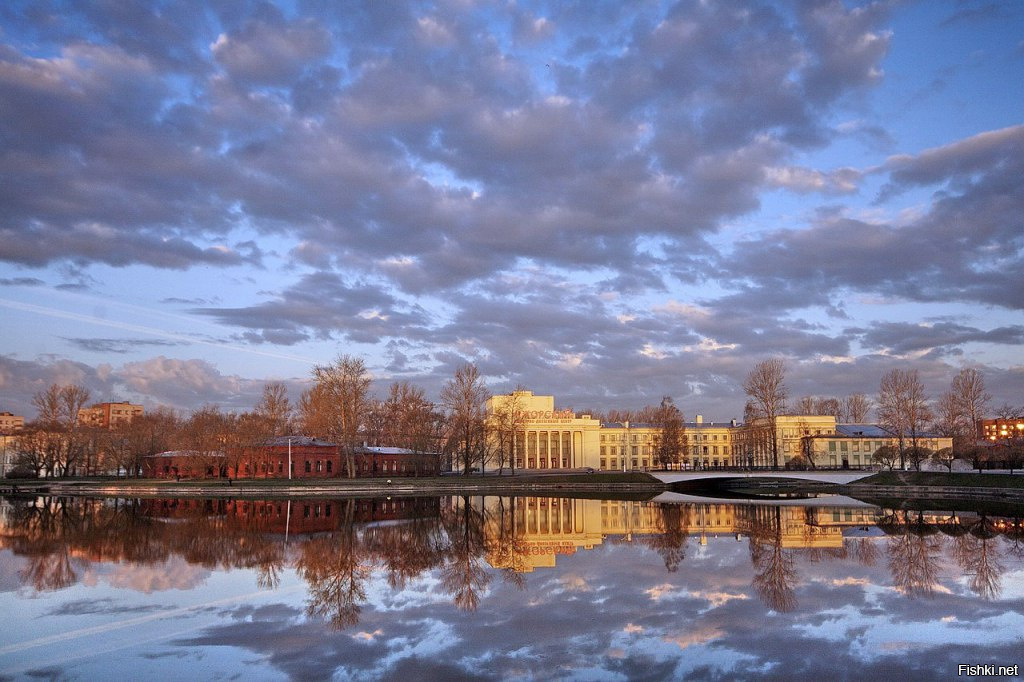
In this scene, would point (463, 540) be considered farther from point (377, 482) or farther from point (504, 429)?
point (504, 429)

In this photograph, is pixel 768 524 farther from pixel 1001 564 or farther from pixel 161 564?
pixel 161 564

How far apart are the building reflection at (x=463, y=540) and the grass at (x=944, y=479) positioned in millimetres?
18115

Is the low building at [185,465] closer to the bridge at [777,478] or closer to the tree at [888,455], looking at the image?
the bridge at [777,478]

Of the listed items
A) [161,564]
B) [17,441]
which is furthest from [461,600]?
[17,441]

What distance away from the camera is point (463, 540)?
3559cm

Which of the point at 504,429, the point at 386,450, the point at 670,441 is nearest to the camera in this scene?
the point at 504,429

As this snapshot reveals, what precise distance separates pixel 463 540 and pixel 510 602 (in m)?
15.0

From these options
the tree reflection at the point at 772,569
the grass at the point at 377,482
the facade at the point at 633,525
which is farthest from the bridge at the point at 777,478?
the tree reflection at the point at 772,569

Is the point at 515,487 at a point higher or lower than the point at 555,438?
lower

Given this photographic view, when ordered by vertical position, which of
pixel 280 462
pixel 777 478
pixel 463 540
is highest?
pixel 280 462

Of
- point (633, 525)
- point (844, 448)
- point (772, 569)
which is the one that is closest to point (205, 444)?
point (633, 525)

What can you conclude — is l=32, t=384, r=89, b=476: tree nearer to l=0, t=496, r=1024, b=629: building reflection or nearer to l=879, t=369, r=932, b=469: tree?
l=0, t=496, r=1024, b=629: building reflection

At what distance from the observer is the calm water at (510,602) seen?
15.2 m

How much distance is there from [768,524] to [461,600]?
27.9 m
